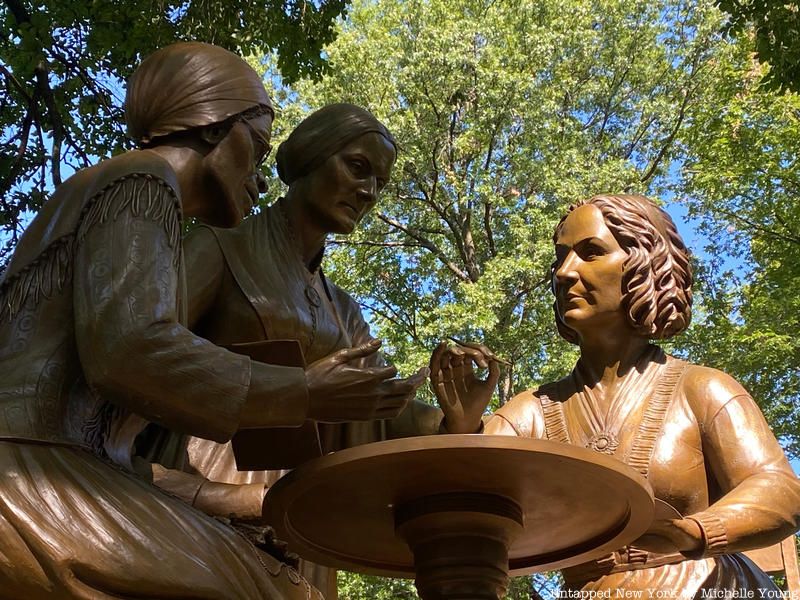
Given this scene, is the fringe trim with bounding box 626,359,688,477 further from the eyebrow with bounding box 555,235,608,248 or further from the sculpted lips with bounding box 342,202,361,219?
the sculpted lips with bounding box 342,202,361,219

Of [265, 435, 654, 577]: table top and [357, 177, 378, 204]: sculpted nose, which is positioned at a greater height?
[357, 177, 378, 204]: sculpted nose

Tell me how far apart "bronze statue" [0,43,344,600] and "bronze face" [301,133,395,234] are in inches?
50.2

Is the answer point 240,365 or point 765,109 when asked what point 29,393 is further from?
point 765,109

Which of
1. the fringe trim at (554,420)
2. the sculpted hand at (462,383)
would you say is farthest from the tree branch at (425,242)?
the sculpted hand at (462,383)

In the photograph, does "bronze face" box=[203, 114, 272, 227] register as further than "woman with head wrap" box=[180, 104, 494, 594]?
No

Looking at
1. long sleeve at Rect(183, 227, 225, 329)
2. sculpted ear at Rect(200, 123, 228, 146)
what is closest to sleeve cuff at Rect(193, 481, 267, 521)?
long sleeve at Rect(183, 227, 225, 329)

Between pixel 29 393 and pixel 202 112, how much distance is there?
97 cm

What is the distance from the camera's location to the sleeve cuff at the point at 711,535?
3.19 meters

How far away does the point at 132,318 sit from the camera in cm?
256

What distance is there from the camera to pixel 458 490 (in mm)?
2912

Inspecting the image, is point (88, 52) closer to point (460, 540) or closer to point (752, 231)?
point (460, 540)

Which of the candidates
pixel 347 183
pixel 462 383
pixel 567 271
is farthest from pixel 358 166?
pixel 462 383

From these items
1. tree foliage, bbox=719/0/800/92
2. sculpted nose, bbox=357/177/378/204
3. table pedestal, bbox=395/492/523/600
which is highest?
tree foliage, bbox=719/0/800/92

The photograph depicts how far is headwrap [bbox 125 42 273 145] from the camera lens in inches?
123
